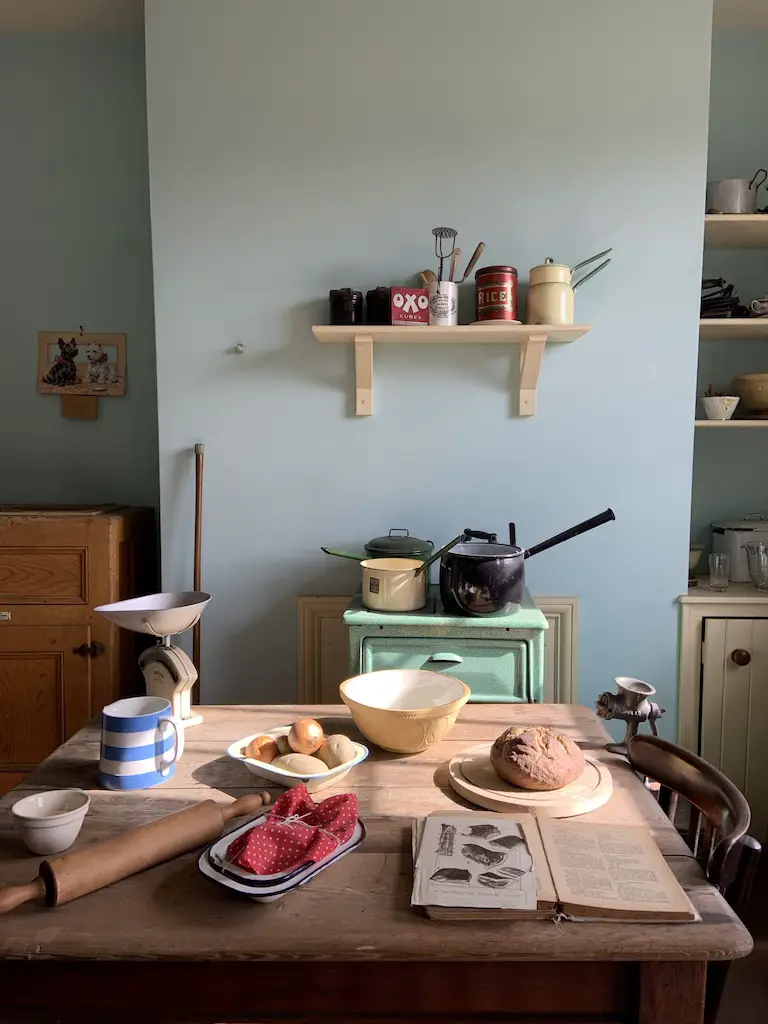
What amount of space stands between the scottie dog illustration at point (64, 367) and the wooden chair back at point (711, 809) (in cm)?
257

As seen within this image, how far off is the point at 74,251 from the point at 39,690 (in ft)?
5.64

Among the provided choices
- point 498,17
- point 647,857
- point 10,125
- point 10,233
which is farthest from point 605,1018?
point 10,125

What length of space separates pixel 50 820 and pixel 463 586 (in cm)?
134

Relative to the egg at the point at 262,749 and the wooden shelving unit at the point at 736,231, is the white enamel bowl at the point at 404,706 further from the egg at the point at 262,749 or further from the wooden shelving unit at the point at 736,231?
the wooden shelving unit at the point at 736,231

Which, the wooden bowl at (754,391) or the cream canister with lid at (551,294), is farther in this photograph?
the wooden bowl at (754,391)

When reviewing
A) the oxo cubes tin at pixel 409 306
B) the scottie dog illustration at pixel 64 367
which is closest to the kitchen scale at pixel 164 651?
the oxo cubes tin at pixel 409 306

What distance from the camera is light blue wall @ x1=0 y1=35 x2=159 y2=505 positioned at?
2.93 m

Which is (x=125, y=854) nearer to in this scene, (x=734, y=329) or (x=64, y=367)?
(x=64, y=367)

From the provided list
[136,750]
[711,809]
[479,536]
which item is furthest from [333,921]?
[479,536]

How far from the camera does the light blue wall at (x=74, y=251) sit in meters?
2.93

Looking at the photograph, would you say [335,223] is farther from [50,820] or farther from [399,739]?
[50,820]

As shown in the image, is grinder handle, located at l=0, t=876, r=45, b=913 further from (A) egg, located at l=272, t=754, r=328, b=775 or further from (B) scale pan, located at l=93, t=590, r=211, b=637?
(B) scale pan, located at l=93, t=590, r=211, b=637

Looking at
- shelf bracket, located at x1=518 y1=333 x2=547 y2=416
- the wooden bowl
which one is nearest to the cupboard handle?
shelf bracket, located at x1=518 y1=333 x2=547 y2=416

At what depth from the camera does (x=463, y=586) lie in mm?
2141
